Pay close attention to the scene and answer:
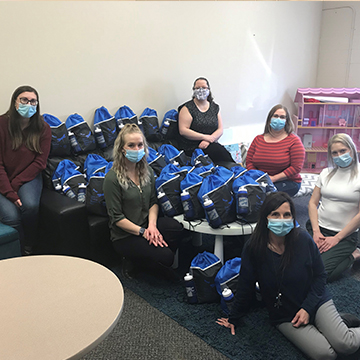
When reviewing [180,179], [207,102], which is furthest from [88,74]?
[180,179]

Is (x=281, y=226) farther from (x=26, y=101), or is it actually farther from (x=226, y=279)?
(x=26, y=101)

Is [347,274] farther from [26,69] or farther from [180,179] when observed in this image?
[26,69]

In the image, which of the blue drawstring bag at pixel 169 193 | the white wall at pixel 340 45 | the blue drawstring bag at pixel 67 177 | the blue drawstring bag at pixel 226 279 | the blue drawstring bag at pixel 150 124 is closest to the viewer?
the blue drawstring bag at pixel 226 279

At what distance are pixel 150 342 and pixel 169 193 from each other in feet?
3.24

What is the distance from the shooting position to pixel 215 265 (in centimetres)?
233

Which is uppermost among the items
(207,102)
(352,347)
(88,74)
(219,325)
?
(88,74)

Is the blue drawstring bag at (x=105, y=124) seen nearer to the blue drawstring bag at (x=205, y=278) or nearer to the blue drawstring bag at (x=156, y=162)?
the blue drawstring bag at (x=156, y=162)

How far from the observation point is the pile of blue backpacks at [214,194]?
2359mm

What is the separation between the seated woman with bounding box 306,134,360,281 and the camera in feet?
8.08

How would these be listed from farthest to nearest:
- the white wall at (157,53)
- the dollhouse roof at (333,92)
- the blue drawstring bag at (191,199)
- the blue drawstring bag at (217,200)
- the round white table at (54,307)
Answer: the dollhouse roof at (333,92) < the white wall at (157,53) < the blue drawstring bag at (191,199) < the blue drawstring bag at (217,200) < the round white table at (54,307)

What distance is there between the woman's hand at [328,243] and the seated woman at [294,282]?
0.65 m

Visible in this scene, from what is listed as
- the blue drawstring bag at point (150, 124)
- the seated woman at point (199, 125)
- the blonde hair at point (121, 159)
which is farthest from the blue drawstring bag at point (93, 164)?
the seated woman at point (199, 125)

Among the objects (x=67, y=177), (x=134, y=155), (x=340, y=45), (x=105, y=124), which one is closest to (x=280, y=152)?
(x=134, y=155)

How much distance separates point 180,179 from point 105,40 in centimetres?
175
